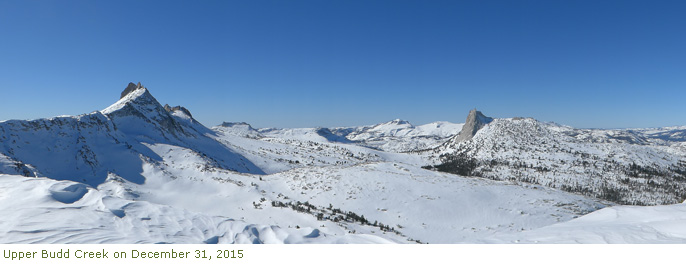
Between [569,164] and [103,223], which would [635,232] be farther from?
[569,164]

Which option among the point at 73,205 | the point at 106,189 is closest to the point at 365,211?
the point at 73,205

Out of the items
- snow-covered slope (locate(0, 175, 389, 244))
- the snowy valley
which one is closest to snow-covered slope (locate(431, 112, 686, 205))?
the snowy valley

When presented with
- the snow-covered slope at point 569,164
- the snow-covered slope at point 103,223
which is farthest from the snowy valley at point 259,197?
the snow-covered slope at point 569,164

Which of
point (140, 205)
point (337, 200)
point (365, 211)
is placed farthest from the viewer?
point (337, 200)

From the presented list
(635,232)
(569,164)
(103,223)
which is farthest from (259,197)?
(569,164)

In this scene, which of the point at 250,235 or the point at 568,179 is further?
the point at 568,179

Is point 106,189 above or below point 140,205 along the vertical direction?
below

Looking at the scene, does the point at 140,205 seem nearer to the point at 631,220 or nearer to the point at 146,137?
the point at 631,220
